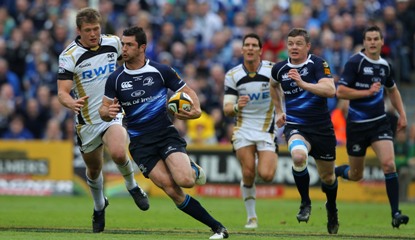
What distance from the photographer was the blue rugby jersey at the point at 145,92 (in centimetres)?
1307

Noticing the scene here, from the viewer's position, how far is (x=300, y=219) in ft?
45.3

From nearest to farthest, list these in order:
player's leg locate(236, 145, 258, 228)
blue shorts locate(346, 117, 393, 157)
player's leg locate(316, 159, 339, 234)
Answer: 1. player's leg locate(316, 159, 339, 234)
2. blue shorts locate(346, 117, 393, 157)
3. player's leg locate(236, 145, 258, 228)

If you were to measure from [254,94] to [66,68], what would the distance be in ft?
12.0

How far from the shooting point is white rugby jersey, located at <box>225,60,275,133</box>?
16.3m

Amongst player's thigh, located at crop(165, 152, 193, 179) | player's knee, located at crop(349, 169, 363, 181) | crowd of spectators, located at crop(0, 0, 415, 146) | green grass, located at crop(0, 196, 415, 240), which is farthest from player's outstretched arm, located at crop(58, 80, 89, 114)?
crowd of spectators, located at crop(0, 0, 415, 146)

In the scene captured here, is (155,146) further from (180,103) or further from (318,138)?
(318,138)

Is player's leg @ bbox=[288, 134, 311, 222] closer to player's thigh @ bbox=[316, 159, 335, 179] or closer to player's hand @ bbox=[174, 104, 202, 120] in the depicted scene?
player's thigh @ bbox=[316, 159, 335, 179]

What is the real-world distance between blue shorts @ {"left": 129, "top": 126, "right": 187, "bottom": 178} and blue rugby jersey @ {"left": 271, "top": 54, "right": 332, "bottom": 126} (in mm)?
2220

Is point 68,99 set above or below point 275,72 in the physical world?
below

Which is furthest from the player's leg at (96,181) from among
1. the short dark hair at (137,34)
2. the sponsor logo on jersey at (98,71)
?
the short dark hair at (137,34)

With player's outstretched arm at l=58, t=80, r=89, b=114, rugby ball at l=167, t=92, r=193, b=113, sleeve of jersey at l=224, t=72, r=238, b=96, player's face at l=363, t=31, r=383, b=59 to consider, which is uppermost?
player's face at l=363, t=31, r=383, b=59

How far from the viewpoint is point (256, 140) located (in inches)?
641

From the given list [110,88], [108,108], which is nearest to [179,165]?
[108,108]

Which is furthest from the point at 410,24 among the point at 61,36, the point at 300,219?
the point at 300,219
